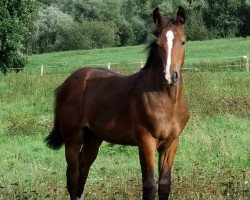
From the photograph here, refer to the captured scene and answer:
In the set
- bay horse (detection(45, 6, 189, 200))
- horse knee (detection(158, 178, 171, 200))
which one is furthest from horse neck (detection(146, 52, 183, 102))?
horse knee (detection(158, 178, 171, 200))

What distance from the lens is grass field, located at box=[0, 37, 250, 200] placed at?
753 cm

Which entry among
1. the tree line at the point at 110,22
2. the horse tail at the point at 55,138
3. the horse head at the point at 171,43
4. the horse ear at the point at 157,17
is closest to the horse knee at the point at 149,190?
the horse head at the point at 171,43

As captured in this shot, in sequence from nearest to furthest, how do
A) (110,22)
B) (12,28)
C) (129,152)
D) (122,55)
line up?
(129,152) → (12,28) → (122,55) → (110,22)

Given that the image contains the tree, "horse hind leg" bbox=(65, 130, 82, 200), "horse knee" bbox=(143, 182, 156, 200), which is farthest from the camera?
the tree

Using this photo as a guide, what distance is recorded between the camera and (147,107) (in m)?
6.15

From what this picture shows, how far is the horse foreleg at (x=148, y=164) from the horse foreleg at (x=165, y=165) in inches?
7.4

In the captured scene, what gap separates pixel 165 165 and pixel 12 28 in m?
24.6

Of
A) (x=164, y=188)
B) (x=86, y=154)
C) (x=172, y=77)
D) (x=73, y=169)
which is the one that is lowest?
(x=73, y=169)

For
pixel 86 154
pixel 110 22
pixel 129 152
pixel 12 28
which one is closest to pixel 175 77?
pixel 86 154

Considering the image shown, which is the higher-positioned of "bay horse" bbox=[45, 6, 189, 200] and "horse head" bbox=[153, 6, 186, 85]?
"horse head" bbox=[153, 6, 186, 85]

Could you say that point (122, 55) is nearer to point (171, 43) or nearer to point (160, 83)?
point (160, 83)

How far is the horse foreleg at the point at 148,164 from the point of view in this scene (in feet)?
20.0

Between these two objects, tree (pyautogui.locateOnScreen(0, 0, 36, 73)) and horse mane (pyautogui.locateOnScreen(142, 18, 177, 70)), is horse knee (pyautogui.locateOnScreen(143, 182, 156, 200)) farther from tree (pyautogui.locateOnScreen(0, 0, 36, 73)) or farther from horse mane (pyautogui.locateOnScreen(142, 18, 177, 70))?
Result: tree (pyautogui.locateOnScreen(0, 0, 36, 73))

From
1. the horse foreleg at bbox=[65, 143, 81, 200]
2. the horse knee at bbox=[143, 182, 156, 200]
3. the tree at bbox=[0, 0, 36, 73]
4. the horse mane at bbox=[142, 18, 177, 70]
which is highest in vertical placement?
the horse mane at bbox=[142, 18, 177, 70]
